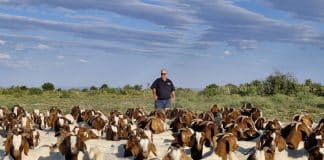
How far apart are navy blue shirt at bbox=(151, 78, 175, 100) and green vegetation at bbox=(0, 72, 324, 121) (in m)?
5.69

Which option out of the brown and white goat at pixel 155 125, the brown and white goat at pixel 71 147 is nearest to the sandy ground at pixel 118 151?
the brown and white goat at pixel 71 147

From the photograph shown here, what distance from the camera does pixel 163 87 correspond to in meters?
18.0

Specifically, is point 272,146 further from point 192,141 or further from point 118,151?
point 118,151

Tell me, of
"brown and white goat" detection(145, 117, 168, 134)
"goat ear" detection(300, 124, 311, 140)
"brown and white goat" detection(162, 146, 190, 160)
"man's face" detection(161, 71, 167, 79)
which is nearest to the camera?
"brown and white goat" detection(162, 146, 190, 160)

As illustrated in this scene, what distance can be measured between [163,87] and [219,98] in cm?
1895

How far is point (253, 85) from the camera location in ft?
153

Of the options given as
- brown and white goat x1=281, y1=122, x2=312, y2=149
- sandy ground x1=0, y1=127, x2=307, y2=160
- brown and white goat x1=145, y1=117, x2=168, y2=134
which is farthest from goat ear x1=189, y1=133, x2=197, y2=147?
brown and white goat x1=145, y1=117, x2=168, y2=134

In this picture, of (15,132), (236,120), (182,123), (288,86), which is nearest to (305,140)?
(236,120)

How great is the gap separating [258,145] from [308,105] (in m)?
18.7

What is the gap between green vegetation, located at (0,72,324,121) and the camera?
88.8 feet

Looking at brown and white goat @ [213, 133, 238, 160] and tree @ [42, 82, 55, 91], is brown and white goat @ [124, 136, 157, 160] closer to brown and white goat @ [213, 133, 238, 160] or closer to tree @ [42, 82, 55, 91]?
brown and white goat @ [213, 133, 238, 160]

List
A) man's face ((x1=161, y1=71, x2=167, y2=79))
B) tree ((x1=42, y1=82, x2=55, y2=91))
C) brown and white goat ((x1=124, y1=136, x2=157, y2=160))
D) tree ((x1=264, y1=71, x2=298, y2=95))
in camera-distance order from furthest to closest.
Answer: tree ((x1=42, y1=82, x2=55, y2=91)) → tree ((x1=264, y1=71, x2=298, y2=95)) → man's face ((x1=161, y1=71, x2=167, y2=79)) → brown and white goat ((x1=124, y1=136, x2=157, y2=160))

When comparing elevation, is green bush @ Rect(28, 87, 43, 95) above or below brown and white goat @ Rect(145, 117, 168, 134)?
below

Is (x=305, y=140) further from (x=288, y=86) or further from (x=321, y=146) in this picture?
(x=288, y=86)
